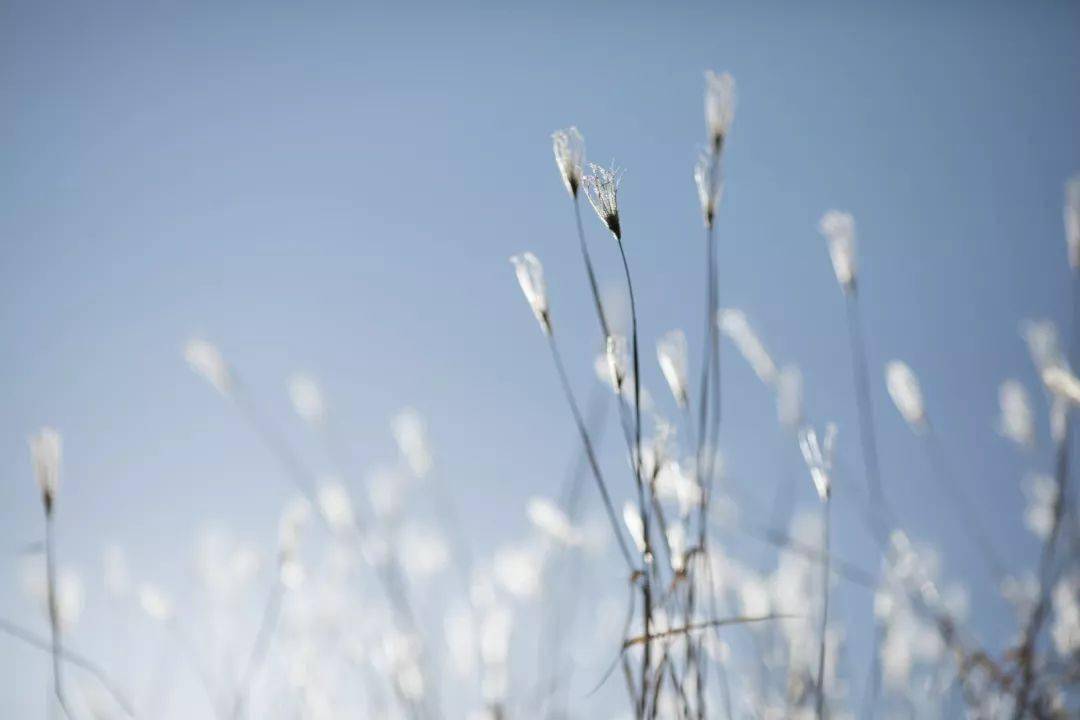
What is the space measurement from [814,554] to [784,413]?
343 mm

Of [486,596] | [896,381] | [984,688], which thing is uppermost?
[896,381]

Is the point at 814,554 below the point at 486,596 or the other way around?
below

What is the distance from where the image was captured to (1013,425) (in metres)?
1.41

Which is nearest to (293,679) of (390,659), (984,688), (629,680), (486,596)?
(390,659)

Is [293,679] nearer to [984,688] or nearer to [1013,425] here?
[984,688]

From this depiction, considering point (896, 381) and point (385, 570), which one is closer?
point (896, 381)

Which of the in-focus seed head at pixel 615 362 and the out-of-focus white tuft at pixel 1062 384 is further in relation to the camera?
the out-of-focus white tuft at pixel 1062 384

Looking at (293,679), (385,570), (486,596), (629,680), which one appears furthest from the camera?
(293,679)

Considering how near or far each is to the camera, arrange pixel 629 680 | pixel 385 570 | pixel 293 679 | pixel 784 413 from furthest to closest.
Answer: pixel 293 679
pixel 385 570
pixel 784 413
pixel 629 680

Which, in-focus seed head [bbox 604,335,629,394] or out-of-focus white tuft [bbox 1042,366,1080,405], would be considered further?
out-of-focus white tuft [bbox 1042,366,1080,405]

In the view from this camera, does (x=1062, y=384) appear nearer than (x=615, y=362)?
No

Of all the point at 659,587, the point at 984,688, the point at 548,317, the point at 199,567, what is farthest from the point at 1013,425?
the point at 199,567

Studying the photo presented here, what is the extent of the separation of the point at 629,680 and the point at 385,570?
70cm

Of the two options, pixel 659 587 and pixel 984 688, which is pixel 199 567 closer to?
pixel 659 587
